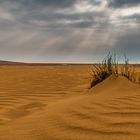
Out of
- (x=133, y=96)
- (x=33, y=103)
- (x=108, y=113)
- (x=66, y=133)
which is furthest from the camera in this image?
(x=33, y=103)

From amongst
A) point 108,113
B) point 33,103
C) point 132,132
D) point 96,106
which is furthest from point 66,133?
point 33,103

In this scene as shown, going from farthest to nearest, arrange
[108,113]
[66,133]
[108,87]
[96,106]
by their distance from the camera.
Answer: [108,87], [96,106], [108,113], [66,133]

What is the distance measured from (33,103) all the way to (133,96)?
59.4 inches

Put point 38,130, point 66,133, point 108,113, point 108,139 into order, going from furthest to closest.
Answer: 1. point 108,113
2. point 38,130
3. point 66,133
4. point 108,139

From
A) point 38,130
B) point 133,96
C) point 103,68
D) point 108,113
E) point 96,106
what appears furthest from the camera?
point 103,68

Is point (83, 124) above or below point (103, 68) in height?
below

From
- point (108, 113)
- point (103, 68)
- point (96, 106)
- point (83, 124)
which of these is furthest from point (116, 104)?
point (103, 68)

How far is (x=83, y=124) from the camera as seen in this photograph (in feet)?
12.5

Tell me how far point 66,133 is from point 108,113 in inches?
34.7

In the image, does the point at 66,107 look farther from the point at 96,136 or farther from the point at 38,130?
the point at 96,136

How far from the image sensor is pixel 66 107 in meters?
4.87

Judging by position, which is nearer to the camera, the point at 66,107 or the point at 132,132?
the point at 132,132

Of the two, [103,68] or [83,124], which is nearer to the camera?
[83,124]

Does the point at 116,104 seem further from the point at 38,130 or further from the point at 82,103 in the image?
the point at 38,130
